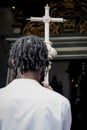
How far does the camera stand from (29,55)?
1863mm

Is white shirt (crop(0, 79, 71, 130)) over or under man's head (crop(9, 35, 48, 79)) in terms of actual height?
under

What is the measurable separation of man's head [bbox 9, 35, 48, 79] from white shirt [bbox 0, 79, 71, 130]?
0.38ft

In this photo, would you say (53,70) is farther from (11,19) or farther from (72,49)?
(11,19)

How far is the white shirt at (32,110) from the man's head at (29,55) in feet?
0.38

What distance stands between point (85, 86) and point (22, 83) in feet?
13.9

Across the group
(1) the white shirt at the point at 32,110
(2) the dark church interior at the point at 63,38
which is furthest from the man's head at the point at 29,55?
(2) the dark church interior at the point at 63,38

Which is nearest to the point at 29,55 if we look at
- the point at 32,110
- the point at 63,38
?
the point at 32,110

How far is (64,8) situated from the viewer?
616 centimetres

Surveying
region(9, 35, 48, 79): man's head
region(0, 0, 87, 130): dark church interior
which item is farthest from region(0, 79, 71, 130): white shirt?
region(0, 0, 87, 130): dark church interior

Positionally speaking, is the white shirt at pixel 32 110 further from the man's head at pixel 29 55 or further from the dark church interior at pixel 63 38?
the dark church interior at pixel 63 38

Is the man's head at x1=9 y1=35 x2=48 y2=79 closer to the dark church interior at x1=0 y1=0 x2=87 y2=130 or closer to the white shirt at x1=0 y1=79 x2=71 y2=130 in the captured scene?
the white shirt at x1=0 y1=79 x2=71 y2=130

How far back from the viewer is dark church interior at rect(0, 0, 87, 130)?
5980mm

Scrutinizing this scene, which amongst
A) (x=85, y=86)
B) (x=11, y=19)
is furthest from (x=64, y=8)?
(x=85, y=86)

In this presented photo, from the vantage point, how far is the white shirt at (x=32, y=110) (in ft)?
5.85
